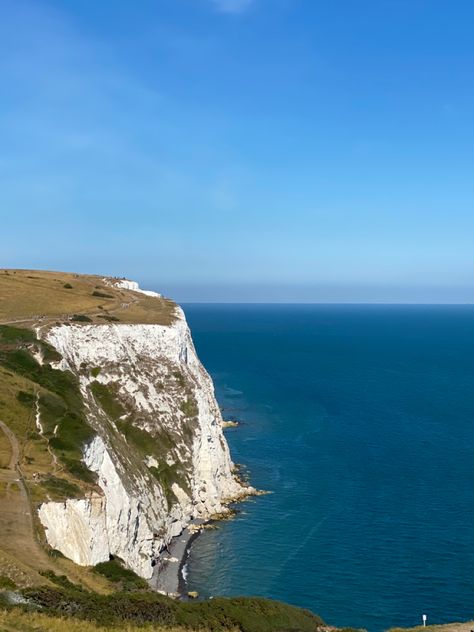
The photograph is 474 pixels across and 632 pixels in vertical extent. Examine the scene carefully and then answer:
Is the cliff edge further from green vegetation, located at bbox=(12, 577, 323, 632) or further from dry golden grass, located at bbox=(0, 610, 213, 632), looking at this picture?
dry golden grass, located at bbox=(0, 610, 213, 632)

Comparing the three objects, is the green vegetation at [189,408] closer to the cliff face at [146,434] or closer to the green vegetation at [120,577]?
the cliff face at [146,434]

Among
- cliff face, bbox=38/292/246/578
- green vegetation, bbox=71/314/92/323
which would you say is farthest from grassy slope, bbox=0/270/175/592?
cliff face, bbox=38/292/246/578

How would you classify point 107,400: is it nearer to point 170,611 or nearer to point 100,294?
point 100,294

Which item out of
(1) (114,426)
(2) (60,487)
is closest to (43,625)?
(2) (60,487)

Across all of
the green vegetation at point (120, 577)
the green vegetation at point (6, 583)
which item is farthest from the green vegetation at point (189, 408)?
the green vegetation at point (6, 583)

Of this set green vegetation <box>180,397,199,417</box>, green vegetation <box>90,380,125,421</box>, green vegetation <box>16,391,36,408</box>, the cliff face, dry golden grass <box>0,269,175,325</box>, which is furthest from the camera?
dry golden grass <box>0,269,175,325</box>
